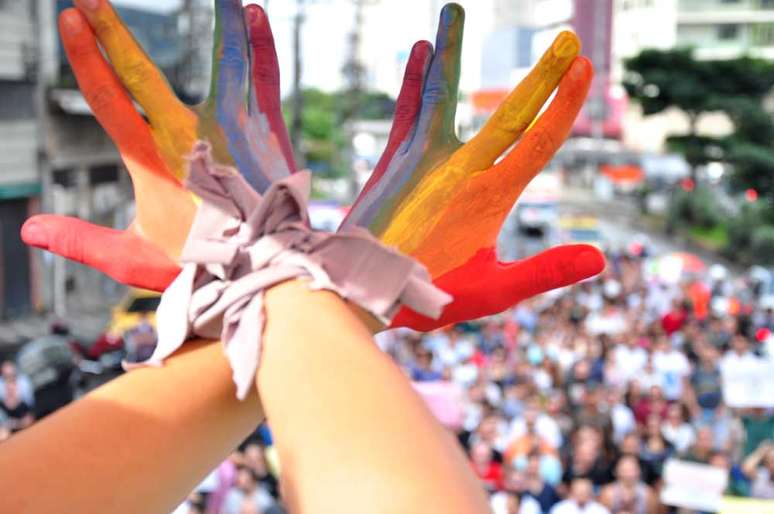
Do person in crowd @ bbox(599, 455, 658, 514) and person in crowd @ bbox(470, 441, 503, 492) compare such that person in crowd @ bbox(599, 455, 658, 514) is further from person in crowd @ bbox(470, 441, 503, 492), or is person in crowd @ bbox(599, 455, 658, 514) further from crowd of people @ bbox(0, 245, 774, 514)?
person in crowd @ bbox(470, 441, 503, 492)

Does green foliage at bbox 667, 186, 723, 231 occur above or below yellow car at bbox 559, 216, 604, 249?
below

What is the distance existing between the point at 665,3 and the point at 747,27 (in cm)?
451

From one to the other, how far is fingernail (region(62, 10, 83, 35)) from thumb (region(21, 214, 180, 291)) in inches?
14.9

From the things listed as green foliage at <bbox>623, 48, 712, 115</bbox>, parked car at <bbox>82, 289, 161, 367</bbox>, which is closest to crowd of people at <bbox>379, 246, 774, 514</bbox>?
parked car at <bbox>82, 289, 161, 367</bbox>

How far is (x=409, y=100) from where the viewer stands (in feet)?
7.44

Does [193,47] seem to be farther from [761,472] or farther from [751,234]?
[761,472]

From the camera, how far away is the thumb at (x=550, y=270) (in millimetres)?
2127

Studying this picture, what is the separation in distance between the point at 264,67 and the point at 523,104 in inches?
22.1

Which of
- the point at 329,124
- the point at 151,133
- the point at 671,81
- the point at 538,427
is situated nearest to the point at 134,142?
the point at 151,133

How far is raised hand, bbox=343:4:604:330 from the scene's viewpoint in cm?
208

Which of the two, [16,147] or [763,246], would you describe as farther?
[763,246]

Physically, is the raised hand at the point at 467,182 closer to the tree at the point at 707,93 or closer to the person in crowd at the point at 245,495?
the person in crowd at the point at 245,495

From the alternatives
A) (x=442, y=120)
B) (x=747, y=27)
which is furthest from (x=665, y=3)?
(x=442, y=120)

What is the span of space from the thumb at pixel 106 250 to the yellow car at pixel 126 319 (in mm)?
9708
